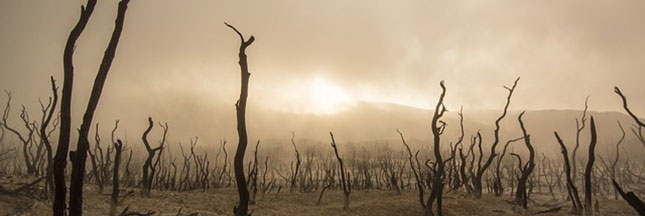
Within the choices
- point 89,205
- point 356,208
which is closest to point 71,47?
point 89,205

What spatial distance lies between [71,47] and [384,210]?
9690 mm

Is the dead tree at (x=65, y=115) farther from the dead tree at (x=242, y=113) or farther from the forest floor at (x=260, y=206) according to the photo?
the forest floor at (x=260, y=206)

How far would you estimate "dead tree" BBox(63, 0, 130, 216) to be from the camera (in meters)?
2.50

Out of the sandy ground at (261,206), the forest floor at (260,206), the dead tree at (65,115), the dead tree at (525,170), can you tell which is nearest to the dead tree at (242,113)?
the dead tree at (65,115)

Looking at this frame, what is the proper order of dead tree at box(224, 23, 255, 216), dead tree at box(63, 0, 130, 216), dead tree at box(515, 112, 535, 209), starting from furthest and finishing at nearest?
1. dead tree at box(515, 112, 535, 209)
2. dead tree at box(224, 23, 255, 216)
3. dead tree at box(63, 0, 130, 216)

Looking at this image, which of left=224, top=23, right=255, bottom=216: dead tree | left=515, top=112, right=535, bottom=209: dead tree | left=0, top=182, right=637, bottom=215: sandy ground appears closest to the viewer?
left=224, top=23, right=255, bottom=216: dead tree

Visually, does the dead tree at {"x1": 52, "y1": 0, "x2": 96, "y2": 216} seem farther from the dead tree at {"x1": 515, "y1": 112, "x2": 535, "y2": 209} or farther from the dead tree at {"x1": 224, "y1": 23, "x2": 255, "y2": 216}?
the dead tree at {"x1": 515, "y1": 112, "x2": 535, "y2": 209}

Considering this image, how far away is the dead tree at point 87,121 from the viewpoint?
2.50 meters

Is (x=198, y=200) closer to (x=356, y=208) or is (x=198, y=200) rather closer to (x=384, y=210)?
(x=356, y=208)

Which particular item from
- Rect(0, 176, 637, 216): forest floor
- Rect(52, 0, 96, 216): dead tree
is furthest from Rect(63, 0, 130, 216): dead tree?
Rect(0, 176, 637, 216): forest floor

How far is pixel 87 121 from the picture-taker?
2625 mm

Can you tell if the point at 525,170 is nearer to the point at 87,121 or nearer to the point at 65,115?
the point at 87,121

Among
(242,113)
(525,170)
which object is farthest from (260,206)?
→ (242,113)

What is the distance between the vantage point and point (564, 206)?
1127 cm
